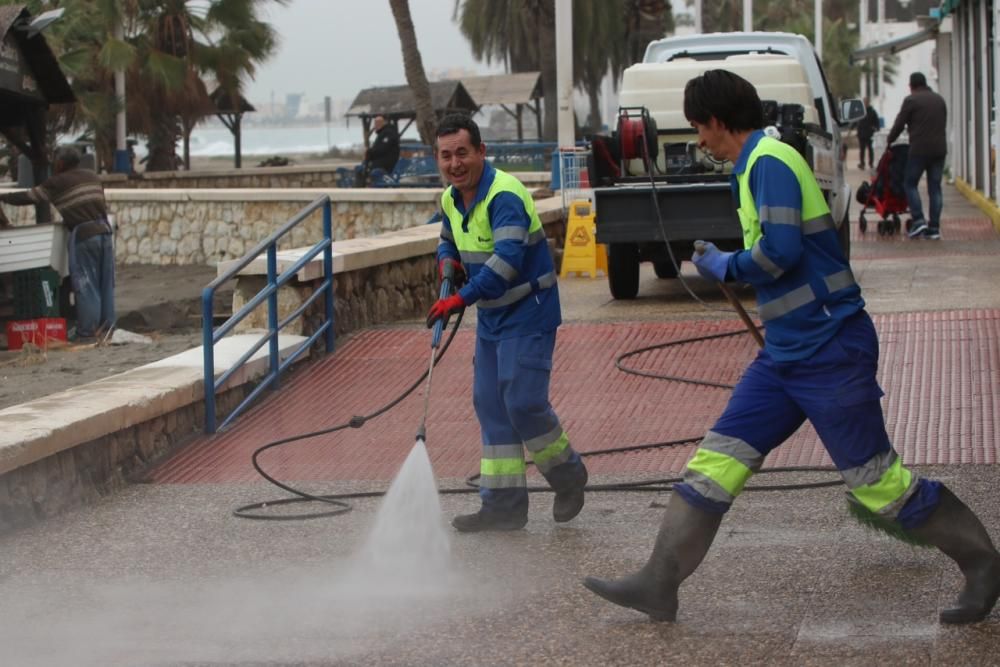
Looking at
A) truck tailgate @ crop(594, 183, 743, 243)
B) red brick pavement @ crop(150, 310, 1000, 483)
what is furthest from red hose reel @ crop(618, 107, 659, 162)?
red brick pavement @ crop(150, 310, 1000, 483)

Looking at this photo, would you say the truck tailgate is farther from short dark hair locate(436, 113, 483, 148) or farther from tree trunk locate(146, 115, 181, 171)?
tree trunk locate(146, 115, 181, 171)

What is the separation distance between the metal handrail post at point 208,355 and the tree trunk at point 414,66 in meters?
20.1

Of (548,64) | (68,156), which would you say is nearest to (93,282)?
(68,156)

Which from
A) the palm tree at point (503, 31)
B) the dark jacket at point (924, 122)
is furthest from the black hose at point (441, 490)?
the palm tree at point (503, 31)

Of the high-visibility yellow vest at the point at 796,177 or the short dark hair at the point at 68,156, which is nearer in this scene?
the high-visibility yellow vest at the point at 796,177

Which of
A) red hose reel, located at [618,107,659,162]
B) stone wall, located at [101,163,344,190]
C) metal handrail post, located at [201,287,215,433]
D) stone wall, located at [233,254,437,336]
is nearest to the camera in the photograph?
metal handrail post, located at [201,287,215,433]

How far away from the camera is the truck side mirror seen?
14.9 m

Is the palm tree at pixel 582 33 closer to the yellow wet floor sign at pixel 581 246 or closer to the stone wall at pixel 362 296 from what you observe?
the yellow wet floor sign at pixel 581 246

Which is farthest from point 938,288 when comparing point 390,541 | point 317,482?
point 390,541

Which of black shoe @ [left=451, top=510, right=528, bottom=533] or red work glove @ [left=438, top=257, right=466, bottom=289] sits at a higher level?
red work glove @ [left=438, top=257, right=466, bottom=289]

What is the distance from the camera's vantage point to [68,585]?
6031mm

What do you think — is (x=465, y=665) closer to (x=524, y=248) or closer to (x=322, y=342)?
(x=524, y=248)

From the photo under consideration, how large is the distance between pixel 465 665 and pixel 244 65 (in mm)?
33591

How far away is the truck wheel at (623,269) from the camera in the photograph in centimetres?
1314
